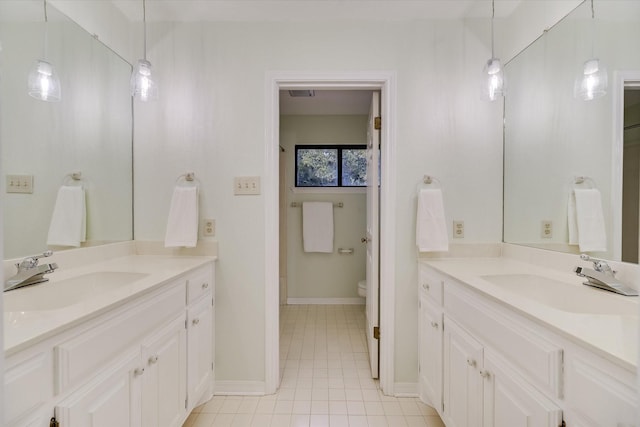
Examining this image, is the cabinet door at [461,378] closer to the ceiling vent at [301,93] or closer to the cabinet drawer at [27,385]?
the cabinet drawer at [27,385]

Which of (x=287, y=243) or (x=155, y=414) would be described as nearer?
(x=155, y=414)

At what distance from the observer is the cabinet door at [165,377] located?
123 centimetres

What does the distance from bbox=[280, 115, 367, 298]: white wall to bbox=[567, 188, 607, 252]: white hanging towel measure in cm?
238

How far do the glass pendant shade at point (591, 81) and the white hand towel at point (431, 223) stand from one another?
0.78 meters

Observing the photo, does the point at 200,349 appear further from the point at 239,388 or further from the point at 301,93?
the point at 301,93

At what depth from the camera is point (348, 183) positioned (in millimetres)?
3807

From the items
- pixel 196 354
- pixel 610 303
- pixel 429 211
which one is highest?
pixel 429 211

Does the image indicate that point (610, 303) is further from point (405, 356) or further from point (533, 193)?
point (405, 356)

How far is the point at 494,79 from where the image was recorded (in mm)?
1639

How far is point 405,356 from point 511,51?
1987mm

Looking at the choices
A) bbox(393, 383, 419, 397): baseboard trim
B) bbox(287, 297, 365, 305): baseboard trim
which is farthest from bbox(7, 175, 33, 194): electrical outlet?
bbox(287, 297, 365, 305): baseboard trim

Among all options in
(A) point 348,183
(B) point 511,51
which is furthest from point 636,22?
(A) point 348,183

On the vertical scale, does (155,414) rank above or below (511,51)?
below

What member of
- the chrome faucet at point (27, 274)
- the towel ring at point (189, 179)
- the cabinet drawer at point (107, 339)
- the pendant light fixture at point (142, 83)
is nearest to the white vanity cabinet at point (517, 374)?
the cabinet drawer at point (107, 339)
